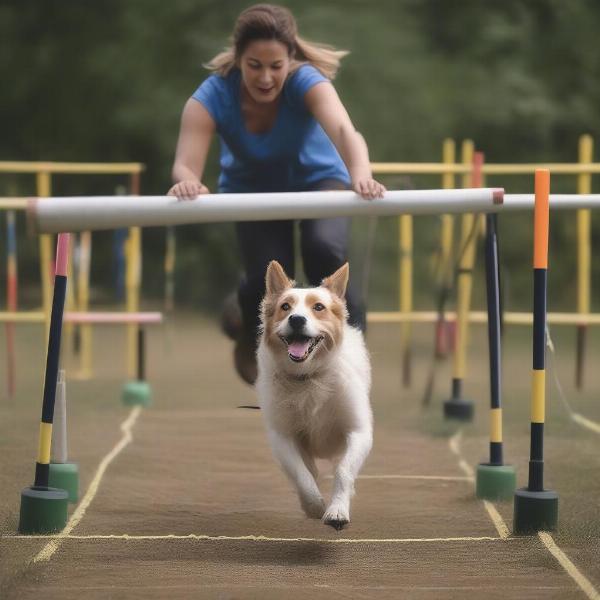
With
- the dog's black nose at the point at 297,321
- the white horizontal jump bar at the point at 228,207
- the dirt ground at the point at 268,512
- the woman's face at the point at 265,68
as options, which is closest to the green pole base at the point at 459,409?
the dirt ground at the point at 268,512

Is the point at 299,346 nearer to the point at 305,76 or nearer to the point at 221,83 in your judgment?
the point at 305,76

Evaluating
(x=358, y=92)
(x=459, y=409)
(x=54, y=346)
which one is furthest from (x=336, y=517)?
(x=358, y=92)

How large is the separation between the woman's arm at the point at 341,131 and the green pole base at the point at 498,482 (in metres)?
1.42

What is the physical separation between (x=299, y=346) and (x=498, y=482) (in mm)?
1413

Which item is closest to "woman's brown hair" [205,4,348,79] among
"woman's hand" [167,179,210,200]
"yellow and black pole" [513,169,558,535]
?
"woman's hand" [167,179,210,200]

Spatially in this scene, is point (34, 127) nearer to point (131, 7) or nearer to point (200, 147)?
point (131, 7)

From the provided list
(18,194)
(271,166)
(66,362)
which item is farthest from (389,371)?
(18,194)

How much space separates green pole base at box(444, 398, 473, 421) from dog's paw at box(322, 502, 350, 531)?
3.80m

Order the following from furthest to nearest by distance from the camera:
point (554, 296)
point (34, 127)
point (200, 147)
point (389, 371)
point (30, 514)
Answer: point (34, 127) → point (554, 296) → point (389, 371) → point (200, 147) → point (30, 514)

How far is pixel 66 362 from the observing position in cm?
1267

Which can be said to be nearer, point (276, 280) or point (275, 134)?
point (276, 280)

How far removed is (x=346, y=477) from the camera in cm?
436

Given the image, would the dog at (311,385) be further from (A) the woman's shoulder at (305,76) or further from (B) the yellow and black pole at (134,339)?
(B) the yellow and black pole at (134,339)

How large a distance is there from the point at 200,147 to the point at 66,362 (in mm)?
8030
